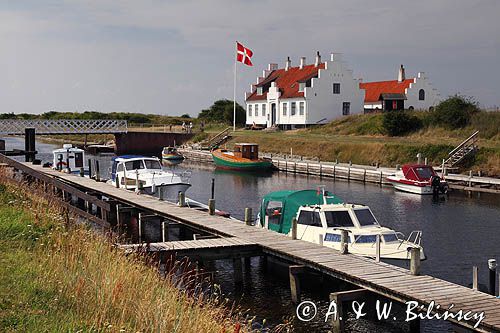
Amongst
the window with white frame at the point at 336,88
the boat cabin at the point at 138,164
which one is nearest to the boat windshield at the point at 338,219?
the boat cabin at the point at 138,164

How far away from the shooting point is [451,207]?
37906 millimetres

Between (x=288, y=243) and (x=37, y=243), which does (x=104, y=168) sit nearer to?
(x=288, y=243)

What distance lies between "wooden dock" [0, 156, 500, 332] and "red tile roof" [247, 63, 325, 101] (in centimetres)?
5784

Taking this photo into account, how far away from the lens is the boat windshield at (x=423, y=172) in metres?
44.7

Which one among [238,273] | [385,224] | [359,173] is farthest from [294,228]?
[359,173]

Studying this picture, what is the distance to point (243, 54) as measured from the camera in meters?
80.3

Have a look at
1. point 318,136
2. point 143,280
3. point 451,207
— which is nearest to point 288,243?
point 143,280

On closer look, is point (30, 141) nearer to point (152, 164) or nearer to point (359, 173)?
point (152, 164)

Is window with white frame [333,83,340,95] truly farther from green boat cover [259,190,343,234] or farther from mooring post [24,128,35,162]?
green boat cover [259,190,343,234]

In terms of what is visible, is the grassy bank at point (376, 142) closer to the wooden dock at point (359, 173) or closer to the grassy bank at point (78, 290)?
the wooden dock at point (359, 173)

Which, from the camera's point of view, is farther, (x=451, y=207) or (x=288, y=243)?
(x=451, y=207)

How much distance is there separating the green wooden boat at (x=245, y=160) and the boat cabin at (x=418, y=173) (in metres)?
19.5

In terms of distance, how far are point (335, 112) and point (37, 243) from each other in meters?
70.2

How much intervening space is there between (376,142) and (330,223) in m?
41.1
